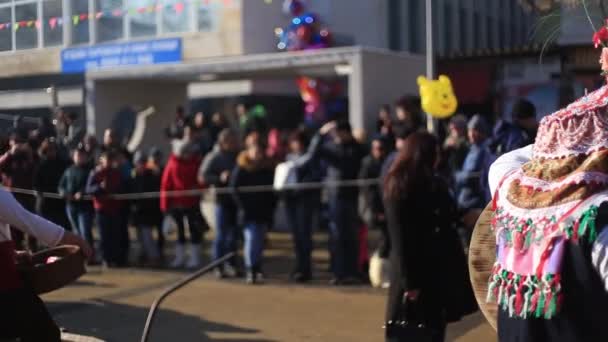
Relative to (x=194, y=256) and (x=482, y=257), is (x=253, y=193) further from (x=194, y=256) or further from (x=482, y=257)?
(x=482, y=257)

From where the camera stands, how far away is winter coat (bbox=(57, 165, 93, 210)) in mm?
11641

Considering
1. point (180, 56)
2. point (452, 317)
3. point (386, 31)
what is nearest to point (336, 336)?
point (452, 317)

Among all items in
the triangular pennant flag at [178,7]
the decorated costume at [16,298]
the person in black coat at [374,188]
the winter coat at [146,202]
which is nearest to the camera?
the decorated costume at [16,298]

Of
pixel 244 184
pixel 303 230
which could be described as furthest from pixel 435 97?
pixel 244 184

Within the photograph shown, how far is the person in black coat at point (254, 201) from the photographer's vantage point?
1023cm

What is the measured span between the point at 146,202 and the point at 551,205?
32.1 feet

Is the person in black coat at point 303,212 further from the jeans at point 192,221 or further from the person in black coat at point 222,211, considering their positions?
the jeans at point 192,221

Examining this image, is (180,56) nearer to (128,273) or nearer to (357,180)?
(128,273)

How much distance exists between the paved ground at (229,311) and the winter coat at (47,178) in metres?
1.49

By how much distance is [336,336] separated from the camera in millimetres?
7395

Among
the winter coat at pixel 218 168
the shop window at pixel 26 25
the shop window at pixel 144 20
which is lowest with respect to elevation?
the winter coat at pixel 218 168

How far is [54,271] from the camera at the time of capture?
423 centimetres

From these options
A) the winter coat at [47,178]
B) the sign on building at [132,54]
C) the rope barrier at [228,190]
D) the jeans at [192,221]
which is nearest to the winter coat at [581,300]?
the rope barrier at [228,190]

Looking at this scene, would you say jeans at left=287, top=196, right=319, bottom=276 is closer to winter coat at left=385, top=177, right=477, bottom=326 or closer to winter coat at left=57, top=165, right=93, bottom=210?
winter coat at left=57, top=165, right=93, bottom=210
